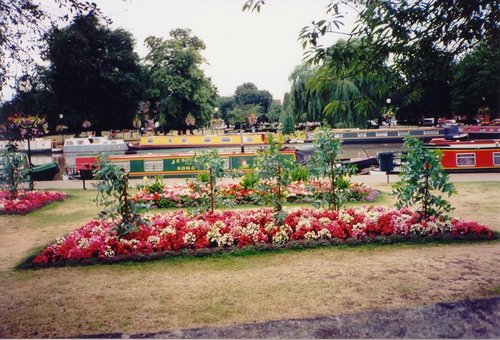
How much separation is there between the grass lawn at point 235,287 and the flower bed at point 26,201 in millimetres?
4009

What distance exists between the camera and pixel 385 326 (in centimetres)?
381

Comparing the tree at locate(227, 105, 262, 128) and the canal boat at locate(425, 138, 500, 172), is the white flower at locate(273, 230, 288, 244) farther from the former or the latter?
the tree at locate(227, 105, 262, 128)

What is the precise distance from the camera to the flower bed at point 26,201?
417 inches

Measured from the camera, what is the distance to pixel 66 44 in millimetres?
4785

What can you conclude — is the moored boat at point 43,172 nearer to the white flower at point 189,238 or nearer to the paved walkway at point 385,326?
the white flower at point 189,238

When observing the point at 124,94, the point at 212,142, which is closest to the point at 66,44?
the point at 212,142

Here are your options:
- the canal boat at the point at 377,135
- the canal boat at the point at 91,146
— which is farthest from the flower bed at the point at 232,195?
the canal boat at the point at 377,135

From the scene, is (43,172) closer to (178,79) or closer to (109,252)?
(109,252)

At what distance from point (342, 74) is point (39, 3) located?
356 cm

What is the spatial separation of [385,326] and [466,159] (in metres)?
13.8

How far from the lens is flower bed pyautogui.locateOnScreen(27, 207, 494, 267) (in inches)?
258

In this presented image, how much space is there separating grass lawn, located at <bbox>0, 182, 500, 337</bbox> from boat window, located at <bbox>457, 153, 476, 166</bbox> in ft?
32.6

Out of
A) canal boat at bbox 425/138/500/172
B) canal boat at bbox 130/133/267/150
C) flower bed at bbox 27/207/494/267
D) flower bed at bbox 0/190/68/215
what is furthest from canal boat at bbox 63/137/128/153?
flower bed at bbox 27/207/494/267

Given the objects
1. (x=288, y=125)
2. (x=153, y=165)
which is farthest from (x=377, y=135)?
(x=153, y=165)
